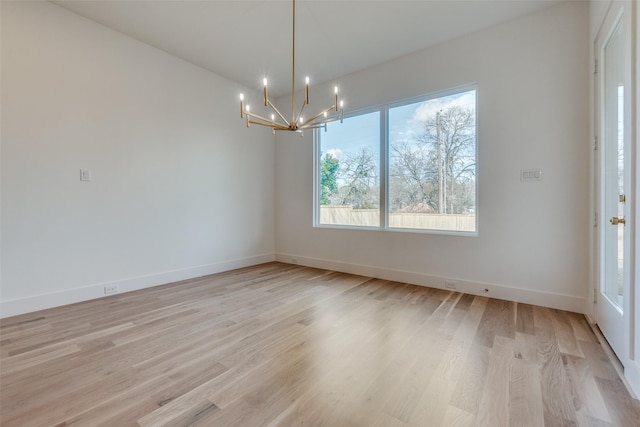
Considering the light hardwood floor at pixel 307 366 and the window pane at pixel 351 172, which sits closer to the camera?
the light hardwood floor at pixel 307 366

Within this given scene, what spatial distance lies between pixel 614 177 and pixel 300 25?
10.9 ft

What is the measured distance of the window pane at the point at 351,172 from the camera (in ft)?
14.1

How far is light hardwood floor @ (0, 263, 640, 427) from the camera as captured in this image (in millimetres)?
1431

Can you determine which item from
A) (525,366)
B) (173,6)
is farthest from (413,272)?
(173,6)

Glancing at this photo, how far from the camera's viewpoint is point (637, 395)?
1531 millimetres

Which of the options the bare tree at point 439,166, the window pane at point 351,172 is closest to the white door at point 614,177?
the bare tree at point 439,166

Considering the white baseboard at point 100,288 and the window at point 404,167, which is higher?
the window at point 404,167

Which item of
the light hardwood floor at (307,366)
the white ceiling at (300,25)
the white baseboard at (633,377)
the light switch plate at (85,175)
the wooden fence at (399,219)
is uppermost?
the white ceiling at (300,25)

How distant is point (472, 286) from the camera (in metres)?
3.36

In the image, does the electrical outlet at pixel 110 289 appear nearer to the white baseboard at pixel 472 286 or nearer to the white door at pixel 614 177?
Result: the white baseboard at pixel 472 286

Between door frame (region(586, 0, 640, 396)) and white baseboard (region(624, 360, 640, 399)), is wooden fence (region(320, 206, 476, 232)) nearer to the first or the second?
door frame (region(586, 0, 640, 396))

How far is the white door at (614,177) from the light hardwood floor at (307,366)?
0.29 m

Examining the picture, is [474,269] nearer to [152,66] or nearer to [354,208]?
[354,208]

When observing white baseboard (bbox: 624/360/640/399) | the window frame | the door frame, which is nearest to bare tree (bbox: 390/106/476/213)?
the window frame
